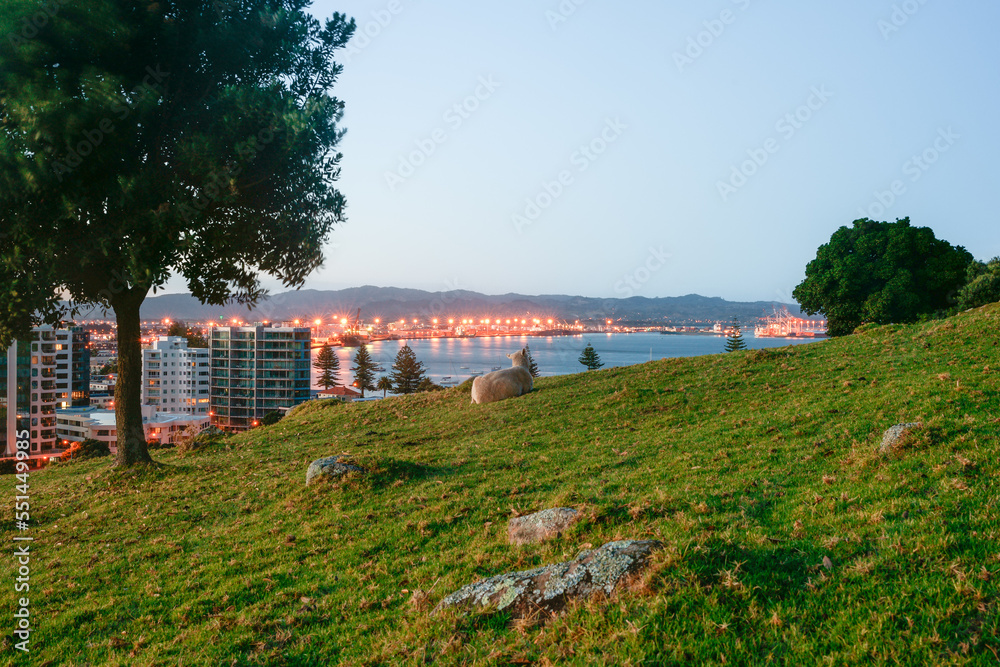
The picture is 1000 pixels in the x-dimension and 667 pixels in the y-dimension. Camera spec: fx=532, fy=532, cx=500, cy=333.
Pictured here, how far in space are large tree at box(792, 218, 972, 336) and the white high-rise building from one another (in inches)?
4646

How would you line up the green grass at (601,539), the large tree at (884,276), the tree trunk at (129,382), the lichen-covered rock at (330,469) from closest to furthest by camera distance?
the green grass at (601,539) < the lichen-covered rock at (330,469) < the tree trunk at (129,382) < the large tree at (884,276)

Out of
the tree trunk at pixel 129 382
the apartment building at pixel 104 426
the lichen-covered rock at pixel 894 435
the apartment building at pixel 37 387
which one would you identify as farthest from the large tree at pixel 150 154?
the apartment building at pixel 37 387

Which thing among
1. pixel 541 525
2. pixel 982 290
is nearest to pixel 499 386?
pixel 541 525

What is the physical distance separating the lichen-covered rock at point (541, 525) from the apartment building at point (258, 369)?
324ft

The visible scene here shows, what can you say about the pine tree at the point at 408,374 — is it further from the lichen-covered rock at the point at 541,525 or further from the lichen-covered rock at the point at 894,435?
the lichen-covered rock at the point at 894,435

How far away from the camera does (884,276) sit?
3816 centimetres

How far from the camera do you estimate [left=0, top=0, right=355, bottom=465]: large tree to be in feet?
40.5

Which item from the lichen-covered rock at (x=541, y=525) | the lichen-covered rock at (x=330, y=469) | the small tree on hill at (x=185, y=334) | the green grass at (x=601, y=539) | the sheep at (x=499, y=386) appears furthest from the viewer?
the small tree on hill at (x=185, y=334)

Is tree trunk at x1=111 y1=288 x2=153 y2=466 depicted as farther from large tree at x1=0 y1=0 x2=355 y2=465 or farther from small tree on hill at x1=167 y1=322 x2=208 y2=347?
small tree on hill at x1=167 y1=322 x2=208 y2=347

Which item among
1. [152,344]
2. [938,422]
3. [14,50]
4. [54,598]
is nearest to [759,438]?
[938,422]

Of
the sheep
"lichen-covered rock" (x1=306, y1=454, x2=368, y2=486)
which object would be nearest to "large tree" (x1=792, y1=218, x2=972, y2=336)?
the sheep

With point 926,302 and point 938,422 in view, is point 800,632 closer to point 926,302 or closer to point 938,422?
point 938,422

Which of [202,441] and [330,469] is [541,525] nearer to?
[330,469]

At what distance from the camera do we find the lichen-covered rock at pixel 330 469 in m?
11.7
